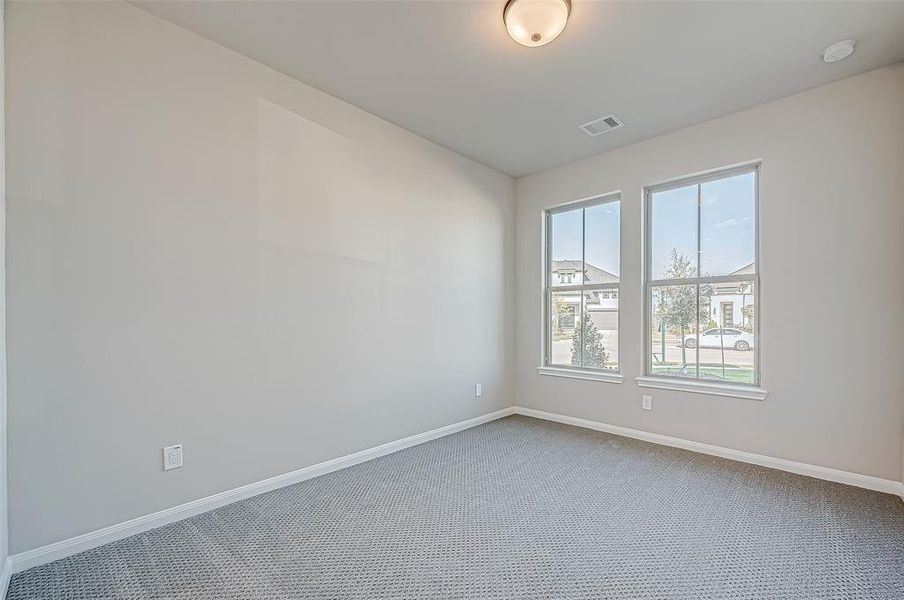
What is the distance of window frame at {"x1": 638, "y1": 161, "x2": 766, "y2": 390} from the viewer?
10.4 ft

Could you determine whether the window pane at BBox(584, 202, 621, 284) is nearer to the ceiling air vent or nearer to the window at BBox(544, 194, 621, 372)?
the window at BBox(544, 194, 621, 372)

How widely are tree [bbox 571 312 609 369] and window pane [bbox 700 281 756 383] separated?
0.88 meters

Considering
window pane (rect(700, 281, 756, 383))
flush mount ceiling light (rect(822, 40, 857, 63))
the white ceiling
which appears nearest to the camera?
the white ceiling

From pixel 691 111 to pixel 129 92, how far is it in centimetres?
368

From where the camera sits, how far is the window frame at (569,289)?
3.95 m

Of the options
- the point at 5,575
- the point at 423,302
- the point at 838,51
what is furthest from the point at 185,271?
the point at 838,51

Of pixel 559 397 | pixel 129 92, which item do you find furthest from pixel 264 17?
pixel 559 397

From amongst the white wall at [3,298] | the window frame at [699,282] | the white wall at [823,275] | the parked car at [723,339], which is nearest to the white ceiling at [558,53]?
the white wall at [823,275]

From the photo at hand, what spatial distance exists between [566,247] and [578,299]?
578 millimetres

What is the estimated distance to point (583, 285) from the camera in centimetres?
425

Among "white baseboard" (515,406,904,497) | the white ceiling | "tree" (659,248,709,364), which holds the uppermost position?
the white ceiling

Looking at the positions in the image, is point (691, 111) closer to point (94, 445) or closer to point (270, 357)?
point (270, 357)

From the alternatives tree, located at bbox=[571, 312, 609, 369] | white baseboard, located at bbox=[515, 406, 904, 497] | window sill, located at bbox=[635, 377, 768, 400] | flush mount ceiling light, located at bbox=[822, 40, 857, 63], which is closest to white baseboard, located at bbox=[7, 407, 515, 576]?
white baseboard, located at bbox=[515, 406, 904, 497]

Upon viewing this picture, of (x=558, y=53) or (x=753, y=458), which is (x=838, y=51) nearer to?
(x=558, y=53)
